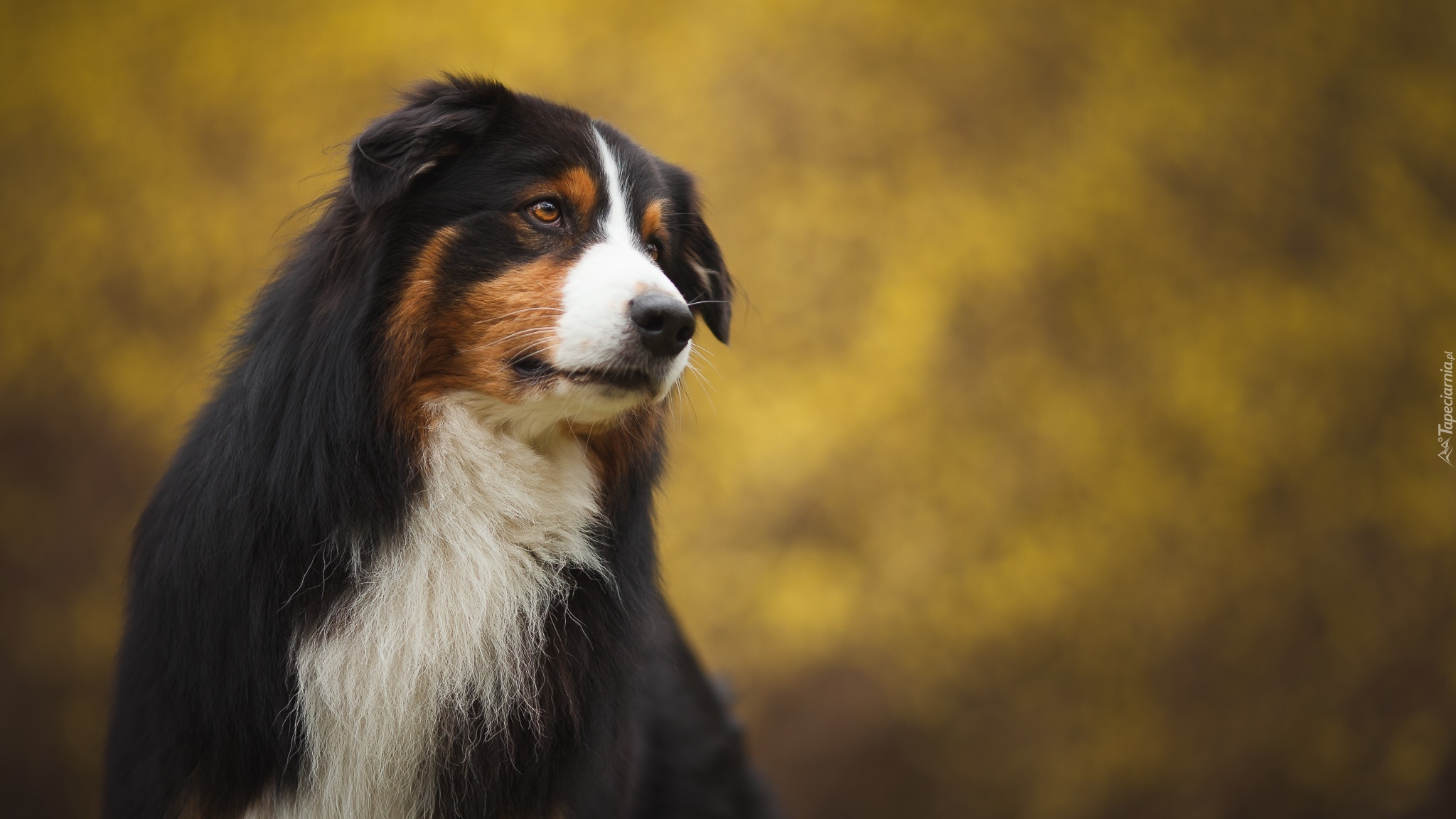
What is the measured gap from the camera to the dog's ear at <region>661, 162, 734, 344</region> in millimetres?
2188

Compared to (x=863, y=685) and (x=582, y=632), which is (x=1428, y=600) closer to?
(x=863, y=685)

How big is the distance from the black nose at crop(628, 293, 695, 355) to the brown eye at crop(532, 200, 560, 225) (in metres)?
0.29

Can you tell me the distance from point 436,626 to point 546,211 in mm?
799

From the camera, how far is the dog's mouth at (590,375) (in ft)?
5.57

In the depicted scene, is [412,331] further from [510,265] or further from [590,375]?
[590,375]

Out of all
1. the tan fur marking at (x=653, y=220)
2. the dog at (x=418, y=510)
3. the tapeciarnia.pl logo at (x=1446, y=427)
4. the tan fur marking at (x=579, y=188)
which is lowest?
the tapeciarnia.pl logo at (x=1446, y=427)

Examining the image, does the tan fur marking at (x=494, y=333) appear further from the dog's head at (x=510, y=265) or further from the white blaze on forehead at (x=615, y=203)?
the white blaze on forehead at (x=615, y=203)

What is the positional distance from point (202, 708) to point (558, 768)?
64 cm

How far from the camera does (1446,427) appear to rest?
156 inches

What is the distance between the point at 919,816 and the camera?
4.12 m

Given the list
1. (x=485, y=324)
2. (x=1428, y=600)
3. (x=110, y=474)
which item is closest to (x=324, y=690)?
(x=485, y=324)

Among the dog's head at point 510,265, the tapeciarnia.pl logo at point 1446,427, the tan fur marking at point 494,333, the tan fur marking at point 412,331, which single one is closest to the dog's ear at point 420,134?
the dog's head at point 510,265

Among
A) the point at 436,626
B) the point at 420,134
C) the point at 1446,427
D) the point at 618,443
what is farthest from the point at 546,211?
the point at 1446,427

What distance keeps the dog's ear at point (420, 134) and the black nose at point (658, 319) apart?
0.47m
